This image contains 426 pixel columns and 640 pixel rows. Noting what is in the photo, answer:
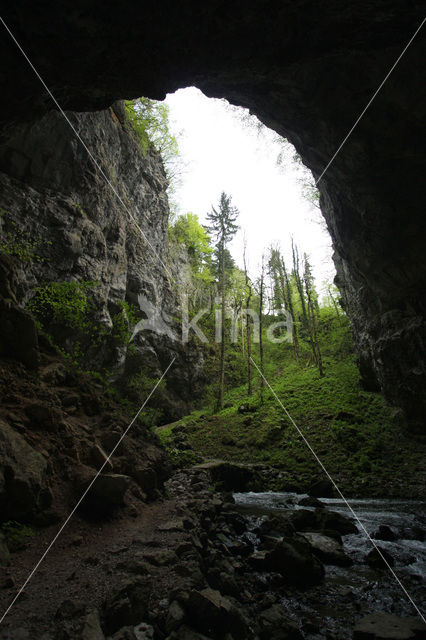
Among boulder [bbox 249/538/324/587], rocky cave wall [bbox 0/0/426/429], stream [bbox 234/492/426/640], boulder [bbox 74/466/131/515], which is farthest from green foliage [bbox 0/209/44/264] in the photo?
stream [bbox 234/492/426/640]

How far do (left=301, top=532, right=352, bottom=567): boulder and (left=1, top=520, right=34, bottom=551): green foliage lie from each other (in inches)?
184

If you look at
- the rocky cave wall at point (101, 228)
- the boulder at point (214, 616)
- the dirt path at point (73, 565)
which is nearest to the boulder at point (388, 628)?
the boulder at point (214, 616)

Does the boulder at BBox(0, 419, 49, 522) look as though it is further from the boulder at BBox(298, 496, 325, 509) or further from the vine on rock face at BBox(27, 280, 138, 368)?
the boulder at BBox(298, 496, 325, 509)

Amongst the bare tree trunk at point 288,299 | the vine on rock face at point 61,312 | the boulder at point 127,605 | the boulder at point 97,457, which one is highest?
the bare tree trunk at point 288,299

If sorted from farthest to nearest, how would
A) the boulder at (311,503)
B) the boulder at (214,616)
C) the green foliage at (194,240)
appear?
the green foliage at (194,240), the boulder at (311,503), the boulder at (214,616)

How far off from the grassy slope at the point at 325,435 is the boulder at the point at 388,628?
6.49 metres

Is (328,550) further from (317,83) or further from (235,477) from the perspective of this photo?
(317,83)

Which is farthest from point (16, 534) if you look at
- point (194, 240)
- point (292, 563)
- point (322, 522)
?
point (194, 240)

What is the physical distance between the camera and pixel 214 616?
275 cm

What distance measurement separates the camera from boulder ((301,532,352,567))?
485 cm

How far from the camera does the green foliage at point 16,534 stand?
3270 millimetres

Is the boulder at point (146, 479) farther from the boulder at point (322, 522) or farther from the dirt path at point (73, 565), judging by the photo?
the boulder at point (322, 522)

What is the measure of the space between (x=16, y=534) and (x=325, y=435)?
12.4 m

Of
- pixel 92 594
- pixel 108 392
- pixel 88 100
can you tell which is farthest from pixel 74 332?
pixel 92 594
